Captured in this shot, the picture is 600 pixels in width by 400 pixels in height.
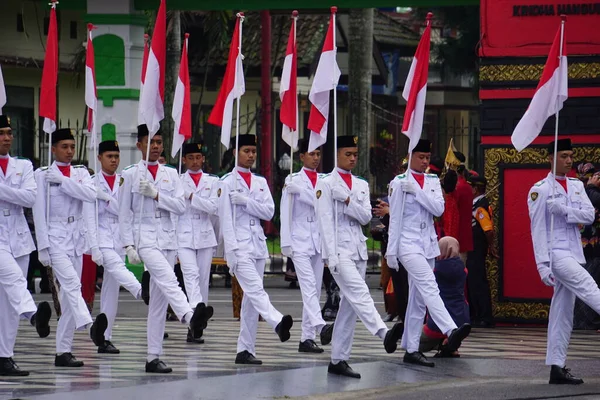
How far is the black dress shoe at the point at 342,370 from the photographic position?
12.2 m

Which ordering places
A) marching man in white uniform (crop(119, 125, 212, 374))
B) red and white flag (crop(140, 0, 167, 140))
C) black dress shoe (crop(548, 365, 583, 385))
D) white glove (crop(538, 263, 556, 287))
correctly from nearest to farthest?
black dress shoe (crop(548, 365, 583, 385)) → white glove (crop(538, 263, 556, 287)) → marching man in white uniform (crop(119, 125, 212, 374)) → red and white flag (crop(140, 0, 167, 140))

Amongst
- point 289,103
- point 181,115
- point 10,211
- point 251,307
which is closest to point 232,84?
point 289,103

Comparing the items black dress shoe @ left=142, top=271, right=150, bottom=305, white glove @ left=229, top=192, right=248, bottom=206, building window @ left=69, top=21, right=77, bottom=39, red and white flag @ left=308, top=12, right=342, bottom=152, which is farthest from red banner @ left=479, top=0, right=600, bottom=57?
building window @ left=69, top=21, right=77, bottom=39

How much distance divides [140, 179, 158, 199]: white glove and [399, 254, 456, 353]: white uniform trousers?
2.28m

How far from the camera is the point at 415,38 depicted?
5131 cm

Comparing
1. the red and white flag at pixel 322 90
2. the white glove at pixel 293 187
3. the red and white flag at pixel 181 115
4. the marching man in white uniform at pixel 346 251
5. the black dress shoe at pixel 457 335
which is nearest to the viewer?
the marching man in white uniform at pixel 346 251

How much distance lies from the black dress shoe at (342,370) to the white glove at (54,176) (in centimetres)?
289

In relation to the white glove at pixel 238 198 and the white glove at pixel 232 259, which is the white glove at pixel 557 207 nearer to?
the white glove at pixel 232 259

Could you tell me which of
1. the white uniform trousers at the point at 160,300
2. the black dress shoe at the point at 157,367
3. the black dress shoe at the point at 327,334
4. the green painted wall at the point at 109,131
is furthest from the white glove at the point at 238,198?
the green painted wall at the point at 109,131

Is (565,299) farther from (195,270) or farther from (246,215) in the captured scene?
(195,270)

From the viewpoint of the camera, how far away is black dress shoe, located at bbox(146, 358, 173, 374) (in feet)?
41.2

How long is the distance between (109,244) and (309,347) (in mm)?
2273

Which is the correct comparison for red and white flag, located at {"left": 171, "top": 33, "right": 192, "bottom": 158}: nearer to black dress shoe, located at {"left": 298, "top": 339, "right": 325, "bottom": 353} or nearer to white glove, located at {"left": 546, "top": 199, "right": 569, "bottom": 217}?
black dress shoe, located at {"left": 298, "top": 339, "right": 325, "bottom": 353}

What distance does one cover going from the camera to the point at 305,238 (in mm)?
14836
